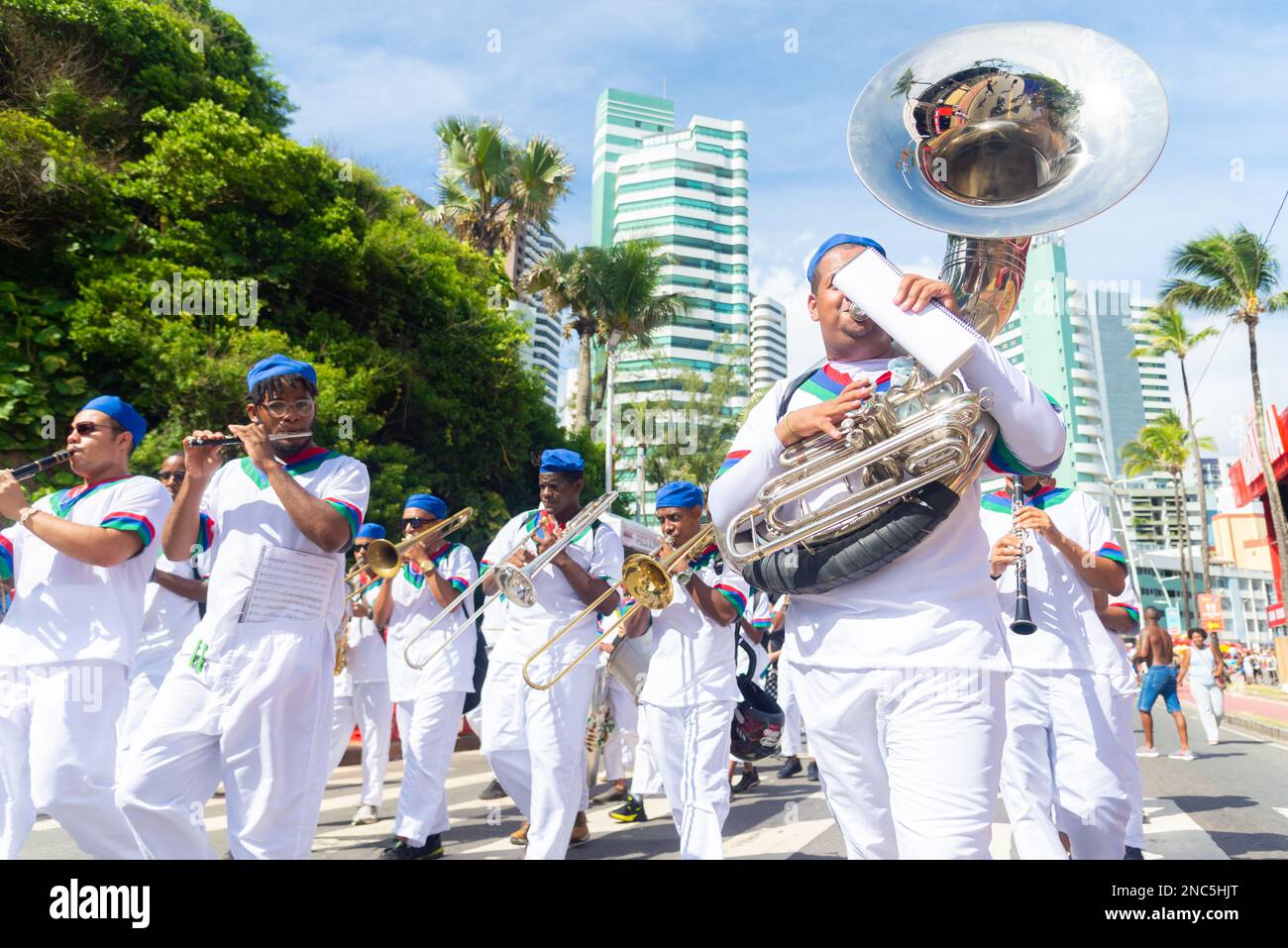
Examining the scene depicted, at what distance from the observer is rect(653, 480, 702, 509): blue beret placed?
573 cm

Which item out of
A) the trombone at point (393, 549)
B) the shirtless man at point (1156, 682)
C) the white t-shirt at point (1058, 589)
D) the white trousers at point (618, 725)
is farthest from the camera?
the shirtless man at point (1156, 682)

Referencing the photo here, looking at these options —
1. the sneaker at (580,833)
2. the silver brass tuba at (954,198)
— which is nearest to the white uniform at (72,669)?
the silver brass tuba at (954,198)

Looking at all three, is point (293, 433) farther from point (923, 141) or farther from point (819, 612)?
point (923, 141)

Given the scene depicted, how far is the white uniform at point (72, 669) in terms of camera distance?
3.74m

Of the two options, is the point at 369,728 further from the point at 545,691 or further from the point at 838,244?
the point at 838,244

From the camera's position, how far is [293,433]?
13.2 ft

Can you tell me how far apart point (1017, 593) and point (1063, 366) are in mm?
147736

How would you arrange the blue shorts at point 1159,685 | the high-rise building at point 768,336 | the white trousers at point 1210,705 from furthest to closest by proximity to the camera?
the high-rise building at point 768,336 < the white trousers at point 1210,705 < the blue shorts at point 1159,685

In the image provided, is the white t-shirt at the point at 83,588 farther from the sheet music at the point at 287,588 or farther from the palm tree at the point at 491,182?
the palm tree at the point at 491,182

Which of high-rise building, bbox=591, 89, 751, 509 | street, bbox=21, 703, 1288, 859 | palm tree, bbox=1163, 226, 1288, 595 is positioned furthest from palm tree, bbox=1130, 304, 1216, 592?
high-rise building, bbox=591, 89, 751, 509

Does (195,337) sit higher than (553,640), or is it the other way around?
(195,337)

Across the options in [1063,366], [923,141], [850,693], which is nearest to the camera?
[850,693]

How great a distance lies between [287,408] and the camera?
4.02 meters
